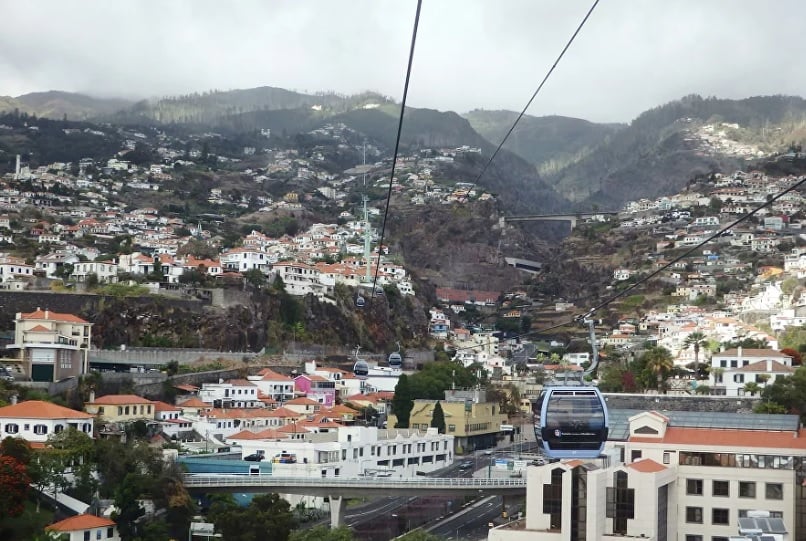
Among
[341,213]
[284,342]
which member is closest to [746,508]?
[284,342]

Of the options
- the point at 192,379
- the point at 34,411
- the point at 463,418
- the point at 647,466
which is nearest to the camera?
the point at 647,466

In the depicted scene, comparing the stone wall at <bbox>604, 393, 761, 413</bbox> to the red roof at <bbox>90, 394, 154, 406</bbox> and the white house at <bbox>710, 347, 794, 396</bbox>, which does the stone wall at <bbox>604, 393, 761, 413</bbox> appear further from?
the red roof at <bbox>90, 394, 154, 406</bbox>

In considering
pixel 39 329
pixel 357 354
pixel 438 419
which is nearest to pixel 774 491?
pixel 438 419

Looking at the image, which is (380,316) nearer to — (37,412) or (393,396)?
(393,396)

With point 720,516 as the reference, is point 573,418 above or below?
above

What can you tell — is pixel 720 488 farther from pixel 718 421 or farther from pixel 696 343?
pixel 696 343

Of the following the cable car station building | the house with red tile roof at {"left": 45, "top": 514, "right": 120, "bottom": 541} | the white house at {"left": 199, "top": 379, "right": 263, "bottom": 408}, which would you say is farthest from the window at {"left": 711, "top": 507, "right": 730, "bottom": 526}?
the white house at {"left": 199, "top": 379, "right": 263, "bottom": 408}
